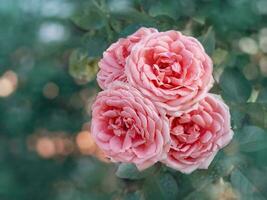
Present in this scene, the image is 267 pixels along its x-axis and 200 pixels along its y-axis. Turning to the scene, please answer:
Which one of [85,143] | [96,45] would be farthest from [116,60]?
[85,143]

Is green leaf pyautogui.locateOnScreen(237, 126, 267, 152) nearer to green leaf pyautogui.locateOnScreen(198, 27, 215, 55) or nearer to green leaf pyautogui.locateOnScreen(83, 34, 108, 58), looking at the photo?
green leaf pyautogui.locateOnScreen(198, 27, 215, 55)

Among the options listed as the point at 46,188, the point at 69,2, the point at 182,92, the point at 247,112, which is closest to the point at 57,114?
the point at 46,188

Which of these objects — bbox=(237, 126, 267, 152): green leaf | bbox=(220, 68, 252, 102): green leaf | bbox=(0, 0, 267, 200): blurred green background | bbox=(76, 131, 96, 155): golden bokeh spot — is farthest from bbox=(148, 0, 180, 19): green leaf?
bbox=(76, 131, 96, 155): golden bokeh spot

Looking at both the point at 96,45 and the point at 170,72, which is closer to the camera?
the point at 170,72

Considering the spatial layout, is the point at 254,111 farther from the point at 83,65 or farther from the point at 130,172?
the point at 83,65

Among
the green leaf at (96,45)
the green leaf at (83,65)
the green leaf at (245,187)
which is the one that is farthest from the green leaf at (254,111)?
the green leaf at (83,65)

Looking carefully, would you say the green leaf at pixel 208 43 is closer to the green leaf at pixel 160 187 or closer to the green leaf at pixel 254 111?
the green leaf at pixel 254 111
